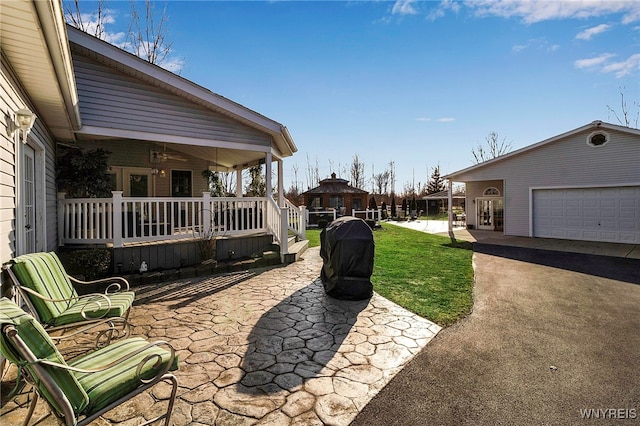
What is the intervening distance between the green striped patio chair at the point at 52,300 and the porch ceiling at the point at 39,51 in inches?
81.3

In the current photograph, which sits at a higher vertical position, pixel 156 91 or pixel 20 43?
pixel 156 91

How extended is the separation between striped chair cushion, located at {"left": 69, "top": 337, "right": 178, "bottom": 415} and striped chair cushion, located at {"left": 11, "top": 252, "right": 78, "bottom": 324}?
135 cm

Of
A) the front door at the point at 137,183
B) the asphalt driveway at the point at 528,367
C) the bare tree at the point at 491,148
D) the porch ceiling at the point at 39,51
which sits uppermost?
the bare tree at the point at 491,148

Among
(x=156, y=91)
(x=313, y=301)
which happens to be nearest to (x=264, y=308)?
(x=313, y=301)

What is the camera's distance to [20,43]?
9.67ft

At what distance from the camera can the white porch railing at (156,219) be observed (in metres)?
6.55

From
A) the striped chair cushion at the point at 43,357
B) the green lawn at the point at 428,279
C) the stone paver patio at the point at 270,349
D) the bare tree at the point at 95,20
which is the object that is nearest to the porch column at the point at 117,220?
the stone paver patio at the point at 270,349

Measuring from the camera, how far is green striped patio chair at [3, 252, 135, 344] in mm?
3080

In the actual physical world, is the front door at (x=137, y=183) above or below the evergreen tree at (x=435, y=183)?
below

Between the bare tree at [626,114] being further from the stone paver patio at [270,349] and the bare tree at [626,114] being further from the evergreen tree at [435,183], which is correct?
the stone paver patio at [270,349]

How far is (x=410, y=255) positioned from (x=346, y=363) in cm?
739

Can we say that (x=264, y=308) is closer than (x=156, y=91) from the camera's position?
Yes

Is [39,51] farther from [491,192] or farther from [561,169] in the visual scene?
[491,192]

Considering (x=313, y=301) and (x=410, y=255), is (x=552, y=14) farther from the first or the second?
(x=313, y=301)
